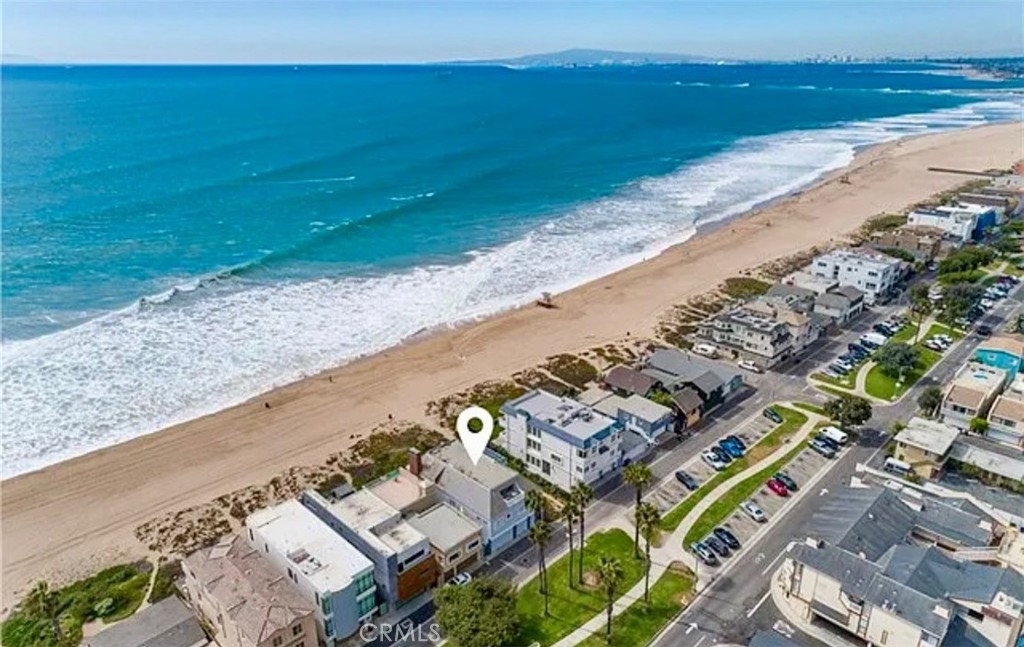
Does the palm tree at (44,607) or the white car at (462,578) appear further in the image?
the white car at (462,578)

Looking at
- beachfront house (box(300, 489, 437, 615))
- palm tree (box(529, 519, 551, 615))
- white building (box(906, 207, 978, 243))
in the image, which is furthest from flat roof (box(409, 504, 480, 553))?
white building (box(906, 207, 978, 243))

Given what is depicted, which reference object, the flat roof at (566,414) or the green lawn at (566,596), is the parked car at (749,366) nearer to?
the flat roof at (566,414)

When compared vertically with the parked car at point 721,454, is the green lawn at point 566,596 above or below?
below

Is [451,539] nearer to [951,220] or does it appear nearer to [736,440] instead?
[736,440]

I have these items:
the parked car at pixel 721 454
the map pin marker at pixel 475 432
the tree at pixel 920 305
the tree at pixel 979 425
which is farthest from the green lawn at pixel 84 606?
the tree at pixel 920 305

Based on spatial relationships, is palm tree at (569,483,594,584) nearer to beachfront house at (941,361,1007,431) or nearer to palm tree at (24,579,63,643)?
palm tree at (24,579,63,643)

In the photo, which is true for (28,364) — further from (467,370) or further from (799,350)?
(799,350)
